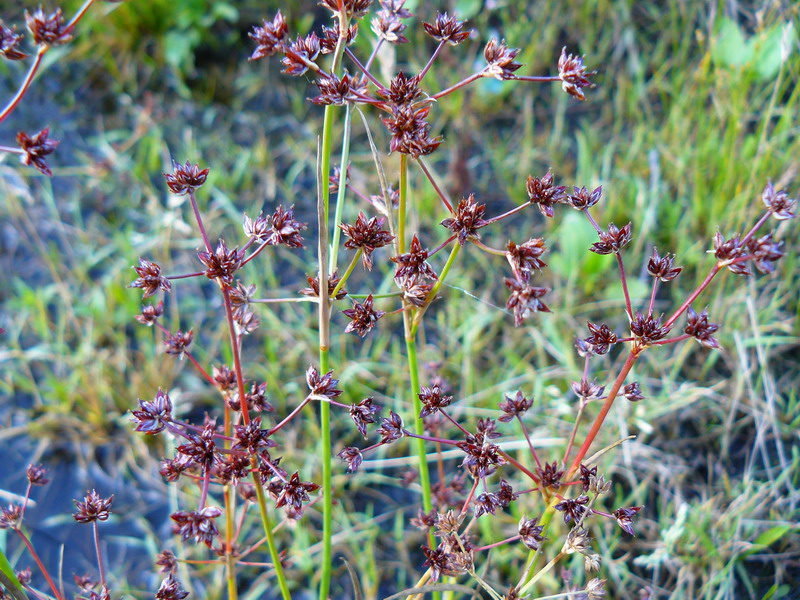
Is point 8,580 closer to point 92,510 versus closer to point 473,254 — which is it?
point 92,510

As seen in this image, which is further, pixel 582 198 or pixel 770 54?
pixel 770 54

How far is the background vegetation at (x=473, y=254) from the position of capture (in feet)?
5.50

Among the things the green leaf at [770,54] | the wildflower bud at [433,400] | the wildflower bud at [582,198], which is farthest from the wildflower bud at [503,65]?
the green leaf at [770,54]

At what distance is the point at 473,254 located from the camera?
2279 mm

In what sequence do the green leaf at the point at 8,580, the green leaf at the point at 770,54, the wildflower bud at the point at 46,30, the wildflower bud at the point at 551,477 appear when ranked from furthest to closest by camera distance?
the green leaf at the point at 770,54
the wildflower bud at the point at 551,477
the green leaf at the point at 8,580
the wildflower bud at the point at 46,30

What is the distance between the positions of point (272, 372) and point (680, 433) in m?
1.10

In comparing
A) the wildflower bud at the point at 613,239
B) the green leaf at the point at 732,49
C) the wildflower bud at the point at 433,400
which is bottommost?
the wildflower bud at the point at 433,400

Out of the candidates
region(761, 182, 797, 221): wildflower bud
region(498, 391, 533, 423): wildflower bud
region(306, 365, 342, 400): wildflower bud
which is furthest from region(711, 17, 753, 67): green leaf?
region(306, 365, 342, 400): wildflower bud

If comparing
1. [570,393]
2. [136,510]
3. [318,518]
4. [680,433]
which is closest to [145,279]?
[318,518]

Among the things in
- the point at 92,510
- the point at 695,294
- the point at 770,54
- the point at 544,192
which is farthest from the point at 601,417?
the point at 770,54

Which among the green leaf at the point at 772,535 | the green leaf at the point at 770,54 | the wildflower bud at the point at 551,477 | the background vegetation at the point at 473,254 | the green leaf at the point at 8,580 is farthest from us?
the green leaf at the point at 770,54

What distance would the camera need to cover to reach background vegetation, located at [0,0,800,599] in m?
1.68

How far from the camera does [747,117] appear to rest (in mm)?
2107

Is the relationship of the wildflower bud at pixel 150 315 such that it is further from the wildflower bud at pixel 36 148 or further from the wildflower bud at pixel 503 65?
the wildflower bud at pixel 503 65
